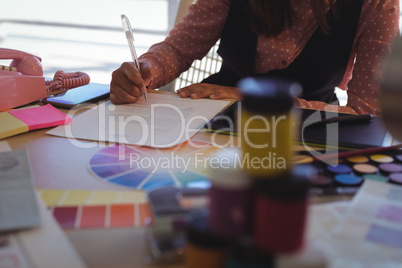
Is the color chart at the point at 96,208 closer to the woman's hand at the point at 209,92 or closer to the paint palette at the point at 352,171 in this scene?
the paint palette at the point at 352,171

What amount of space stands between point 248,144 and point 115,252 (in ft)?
0.51

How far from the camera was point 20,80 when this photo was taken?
0.79 meters

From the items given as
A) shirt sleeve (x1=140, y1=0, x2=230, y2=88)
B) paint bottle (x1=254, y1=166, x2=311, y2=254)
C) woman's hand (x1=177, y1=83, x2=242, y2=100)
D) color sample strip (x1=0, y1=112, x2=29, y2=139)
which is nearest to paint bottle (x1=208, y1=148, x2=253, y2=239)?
paint bottle (x1=254, y1=166, x2=311, y2=254)

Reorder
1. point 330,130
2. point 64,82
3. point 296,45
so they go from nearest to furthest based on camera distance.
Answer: point 330,130 < point 64,82 < point 296,45

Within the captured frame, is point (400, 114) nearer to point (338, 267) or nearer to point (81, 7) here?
point (338, 267)

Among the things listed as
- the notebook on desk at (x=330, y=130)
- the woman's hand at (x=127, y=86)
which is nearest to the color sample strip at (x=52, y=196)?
the notebook on desk at (x=330, y=130)

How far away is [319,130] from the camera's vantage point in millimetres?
652

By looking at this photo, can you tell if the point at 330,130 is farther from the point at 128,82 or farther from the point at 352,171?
the point at 128,82

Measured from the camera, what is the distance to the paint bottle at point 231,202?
30 centimetres

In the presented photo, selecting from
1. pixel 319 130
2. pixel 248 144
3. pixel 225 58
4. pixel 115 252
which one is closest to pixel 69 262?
pixel 115 252

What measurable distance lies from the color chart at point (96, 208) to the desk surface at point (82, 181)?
13 mm

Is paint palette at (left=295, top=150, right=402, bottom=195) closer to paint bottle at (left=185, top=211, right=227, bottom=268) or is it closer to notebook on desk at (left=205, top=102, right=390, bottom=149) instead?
notebook on desk at (left=205, top=102, right=390, bottom=149)

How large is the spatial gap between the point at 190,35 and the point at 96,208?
2.60 ft

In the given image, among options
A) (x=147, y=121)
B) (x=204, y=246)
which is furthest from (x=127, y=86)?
(x=204, y=246)
